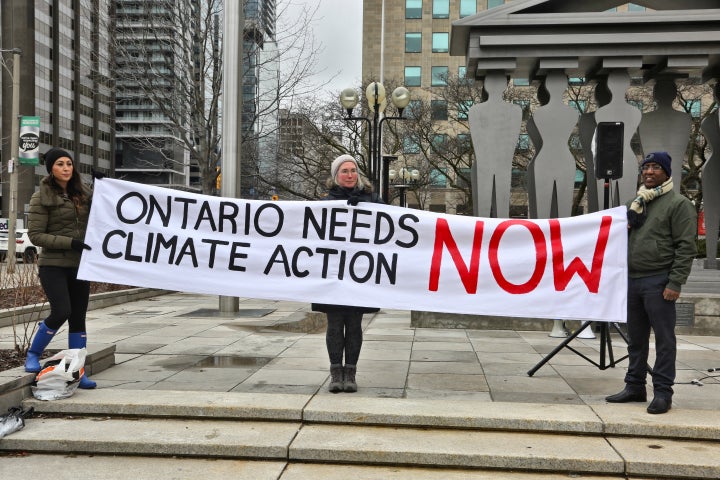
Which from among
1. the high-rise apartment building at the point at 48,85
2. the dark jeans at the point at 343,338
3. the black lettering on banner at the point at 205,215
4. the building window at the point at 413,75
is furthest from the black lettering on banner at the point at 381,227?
the building window at the point at 413,75

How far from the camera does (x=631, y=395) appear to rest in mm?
6203

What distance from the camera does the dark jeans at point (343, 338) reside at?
6.48 meters

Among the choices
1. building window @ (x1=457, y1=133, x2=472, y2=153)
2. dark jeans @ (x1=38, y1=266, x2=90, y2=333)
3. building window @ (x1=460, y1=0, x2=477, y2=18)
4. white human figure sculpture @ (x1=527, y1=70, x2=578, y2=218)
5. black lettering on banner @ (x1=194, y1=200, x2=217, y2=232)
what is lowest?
dark jeans @ (x1=38, y1=266, x2=90, y2=333)

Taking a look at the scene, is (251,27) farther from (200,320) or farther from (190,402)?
(190,402)

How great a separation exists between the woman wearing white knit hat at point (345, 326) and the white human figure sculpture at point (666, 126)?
766 centimetres

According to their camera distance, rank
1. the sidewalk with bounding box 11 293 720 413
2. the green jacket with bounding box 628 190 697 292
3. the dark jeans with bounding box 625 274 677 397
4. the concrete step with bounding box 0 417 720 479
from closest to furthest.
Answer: the concrete step with bounding box 0 417 720 479 → the green jacket with bounding box 628 190 697 292 → the dark jeans with bounding box 625 274 677 397 → the sidewalk with bounding box 11 293 720 413

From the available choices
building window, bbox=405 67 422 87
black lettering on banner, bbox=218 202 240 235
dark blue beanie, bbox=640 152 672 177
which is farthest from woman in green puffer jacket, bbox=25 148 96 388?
building window, bbox=405 67 422 87

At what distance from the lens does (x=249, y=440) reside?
17.6 ft

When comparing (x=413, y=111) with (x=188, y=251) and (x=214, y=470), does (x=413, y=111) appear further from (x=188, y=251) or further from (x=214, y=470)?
(x=214, y=470)

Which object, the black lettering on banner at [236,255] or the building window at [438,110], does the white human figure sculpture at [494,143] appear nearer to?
the black lettering on banner at [236,255]

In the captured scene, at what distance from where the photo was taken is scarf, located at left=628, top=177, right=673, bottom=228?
5934mm

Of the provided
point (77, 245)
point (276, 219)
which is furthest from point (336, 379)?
point (77, 245)

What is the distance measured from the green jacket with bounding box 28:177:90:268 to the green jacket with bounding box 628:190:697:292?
511 centimetres

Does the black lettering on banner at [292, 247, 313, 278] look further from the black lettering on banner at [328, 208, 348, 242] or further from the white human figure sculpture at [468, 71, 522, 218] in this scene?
the white human figure sculpture at [468, 71, 522, 218]
